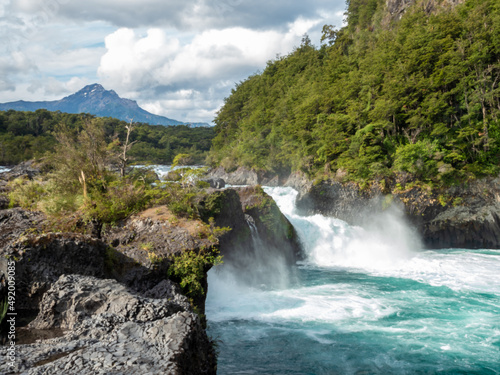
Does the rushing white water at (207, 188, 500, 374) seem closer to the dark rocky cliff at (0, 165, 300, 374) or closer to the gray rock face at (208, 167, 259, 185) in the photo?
the dark rocky cliff at (0, 165, 300, 374)

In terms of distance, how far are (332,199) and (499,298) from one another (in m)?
12.5

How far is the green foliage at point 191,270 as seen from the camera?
295 inches

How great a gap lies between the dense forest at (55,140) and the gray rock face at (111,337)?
2638 cm

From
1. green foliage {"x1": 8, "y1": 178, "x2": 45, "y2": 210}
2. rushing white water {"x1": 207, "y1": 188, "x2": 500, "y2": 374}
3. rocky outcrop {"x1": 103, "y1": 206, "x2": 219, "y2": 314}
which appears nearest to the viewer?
rocky outcrop {"x1": 103, "y1": 206, "x2": 219, "y2": 314}

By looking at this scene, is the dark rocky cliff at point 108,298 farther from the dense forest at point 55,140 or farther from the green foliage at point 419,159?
the dense forest at point 55,140

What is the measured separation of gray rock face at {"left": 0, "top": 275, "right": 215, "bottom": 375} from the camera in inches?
122

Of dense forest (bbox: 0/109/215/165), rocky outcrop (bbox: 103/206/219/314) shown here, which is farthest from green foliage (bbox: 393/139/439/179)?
dense forest (bbox: 0/109/215/165)

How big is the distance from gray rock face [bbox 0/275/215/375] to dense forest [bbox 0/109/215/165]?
26.4 meters

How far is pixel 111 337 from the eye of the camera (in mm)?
3635

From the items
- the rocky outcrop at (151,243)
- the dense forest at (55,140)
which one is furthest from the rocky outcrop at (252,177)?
the rocky outcrop at (151,243)

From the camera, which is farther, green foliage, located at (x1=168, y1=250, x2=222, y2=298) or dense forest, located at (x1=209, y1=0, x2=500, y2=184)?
dense forest, located at (x1=209, y1=0, x2=500, y2=184)

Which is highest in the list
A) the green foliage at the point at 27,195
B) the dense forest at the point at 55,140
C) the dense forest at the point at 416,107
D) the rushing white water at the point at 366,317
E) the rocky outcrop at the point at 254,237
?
the dense forest at the point at 55,140

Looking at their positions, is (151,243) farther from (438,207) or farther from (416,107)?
(416,107)

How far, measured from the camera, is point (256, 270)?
14.1 metres
